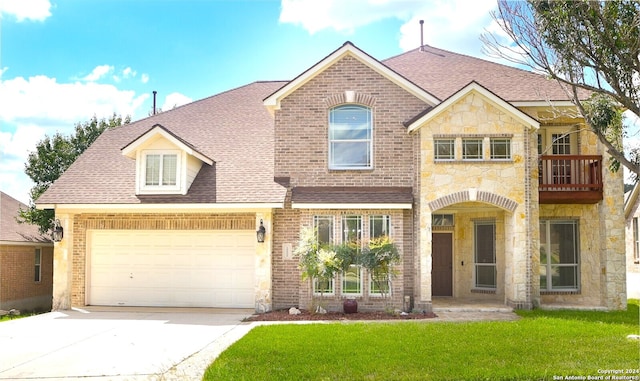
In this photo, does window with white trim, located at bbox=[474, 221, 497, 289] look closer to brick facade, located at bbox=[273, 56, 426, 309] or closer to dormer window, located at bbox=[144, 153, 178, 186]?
brick facade, located at bbox=[273, 56, 426, 309]

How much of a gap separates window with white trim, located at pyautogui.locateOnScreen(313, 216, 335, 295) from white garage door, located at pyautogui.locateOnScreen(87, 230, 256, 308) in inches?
84.7

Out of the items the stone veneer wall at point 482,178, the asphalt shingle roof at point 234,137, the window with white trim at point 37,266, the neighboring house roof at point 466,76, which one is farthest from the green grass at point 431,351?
the window with white trim at point 37,266

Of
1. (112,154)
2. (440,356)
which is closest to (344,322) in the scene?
(440,356)

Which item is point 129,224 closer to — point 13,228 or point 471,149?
point 13,228

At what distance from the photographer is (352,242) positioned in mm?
16141

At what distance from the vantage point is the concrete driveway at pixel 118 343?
9.43 m

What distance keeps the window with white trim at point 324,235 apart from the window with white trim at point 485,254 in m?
5.66

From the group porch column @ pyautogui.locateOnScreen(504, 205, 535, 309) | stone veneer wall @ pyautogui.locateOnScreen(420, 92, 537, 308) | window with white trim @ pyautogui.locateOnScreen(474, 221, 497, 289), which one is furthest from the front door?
porch column @ pyautogui.locateOnScreen(504, 205, 535, 309)

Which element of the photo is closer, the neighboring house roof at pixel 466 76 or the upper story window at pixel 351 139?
the upper story window at pixel 351 139

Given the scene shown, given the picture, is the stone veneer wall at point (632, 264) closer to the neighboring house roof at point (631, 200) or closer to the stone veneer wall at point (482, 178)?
the neighboring house roof at point (631, 200)

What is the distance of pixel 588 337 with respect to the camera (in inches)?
457

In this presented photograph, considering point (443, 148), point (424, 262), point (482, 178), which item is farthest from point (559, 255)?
point (443, 148)

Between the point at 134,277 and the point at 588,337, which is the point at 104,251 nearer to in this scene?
the point at 134,277

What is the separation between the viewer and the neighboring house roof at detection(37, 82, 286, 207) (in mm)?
16812
